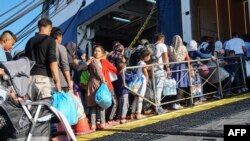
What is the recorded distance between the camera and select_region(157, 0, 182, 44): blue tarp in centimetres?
1155

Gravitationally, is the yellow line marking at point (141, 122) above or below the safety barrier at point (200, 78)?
below

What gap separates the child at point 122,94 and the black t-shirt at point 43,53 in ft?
5.94

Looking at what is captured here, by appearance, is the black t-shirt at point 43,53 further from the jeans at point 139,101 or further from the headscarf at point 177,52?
the headscarf at point 177,52

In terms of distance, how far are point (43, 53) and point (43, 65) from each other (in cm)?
15

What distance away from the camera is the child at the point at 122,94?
20.5 ft

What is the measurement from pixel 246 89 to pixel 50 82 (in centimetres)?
507

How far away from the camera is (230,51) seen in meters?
8.57

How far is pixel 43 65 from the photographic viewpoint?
473cm

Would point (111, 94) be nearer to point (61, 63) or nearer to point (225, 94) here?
point (61, 63)

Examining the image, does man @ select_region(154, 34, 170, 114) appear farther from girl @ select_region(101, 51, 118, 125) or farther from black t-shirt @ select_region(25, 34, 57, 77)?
black t-shirt @ select_region(25, 34, 57, 77)

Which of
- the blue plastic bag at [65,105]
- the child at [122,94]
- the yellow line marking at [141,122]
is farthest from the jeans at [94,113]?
the blue plastic bag at [65,105]

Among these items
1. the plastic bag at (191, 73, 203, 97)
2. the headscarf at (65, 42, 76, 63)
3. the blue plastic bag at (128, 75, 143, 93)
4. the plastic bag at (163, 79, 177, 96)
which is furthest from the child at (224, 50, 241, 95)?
the headscarf at (65, 42, 76, 63)

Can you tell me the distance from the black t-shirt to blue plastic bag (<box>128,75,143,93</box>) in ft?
6.61

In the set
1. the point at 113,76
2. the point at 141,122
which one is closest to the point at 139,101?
the point at 141,122
